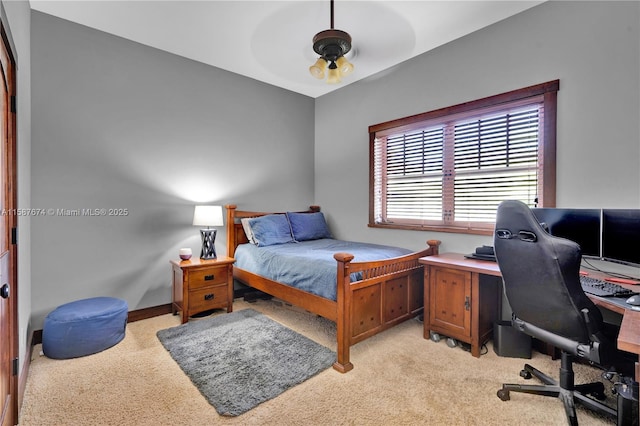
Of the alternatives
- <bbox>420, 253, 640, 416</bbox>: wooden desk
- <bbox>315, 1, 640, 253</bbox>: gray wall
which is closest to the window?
<bbox>315, 1, 640, 253</bbox>: gray wall

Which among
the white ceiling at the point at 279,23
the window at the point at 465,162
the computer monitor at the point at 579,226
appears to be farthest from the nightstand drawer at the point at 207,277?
the computer monitor at the point at 579,226

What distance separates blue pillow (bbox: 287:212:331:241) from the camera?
13.2 feet

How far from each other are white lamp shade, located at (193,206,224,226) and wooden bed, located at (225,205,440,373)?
2.52ft

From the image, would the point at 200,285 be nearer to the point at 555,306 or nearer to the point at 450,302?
the point at 450,302

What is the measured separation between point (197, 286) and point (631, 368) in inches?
125

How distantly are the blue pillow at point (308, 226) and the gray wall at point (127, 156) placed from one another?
52 cm

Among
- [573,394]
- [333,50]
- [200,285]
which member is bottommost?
[573,394]

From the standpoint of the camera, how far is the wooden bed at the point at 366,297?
224cm

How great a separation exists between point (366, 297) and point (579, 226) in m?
1.53

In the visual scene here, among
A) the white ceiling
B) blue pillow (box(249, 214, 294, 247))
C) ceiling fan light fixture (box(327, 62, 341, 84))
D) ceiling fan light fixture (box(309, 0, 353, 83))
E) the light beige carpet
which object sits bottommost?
the light beige carpet

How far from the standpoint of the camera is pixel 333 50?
2453 mm

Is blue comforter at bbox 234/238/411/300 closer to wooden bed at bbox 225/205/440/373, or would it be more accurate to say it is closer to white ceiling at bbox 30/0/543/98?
wooden bed at bbox 225/205/440/373

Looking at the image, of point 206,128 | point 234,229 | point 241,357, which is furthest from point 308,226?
point 241,357

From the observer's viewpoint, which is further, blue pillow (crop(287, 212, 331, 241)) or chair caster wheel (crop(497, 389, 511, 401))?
blue pillow (crop(287, 212, 331, 241))
